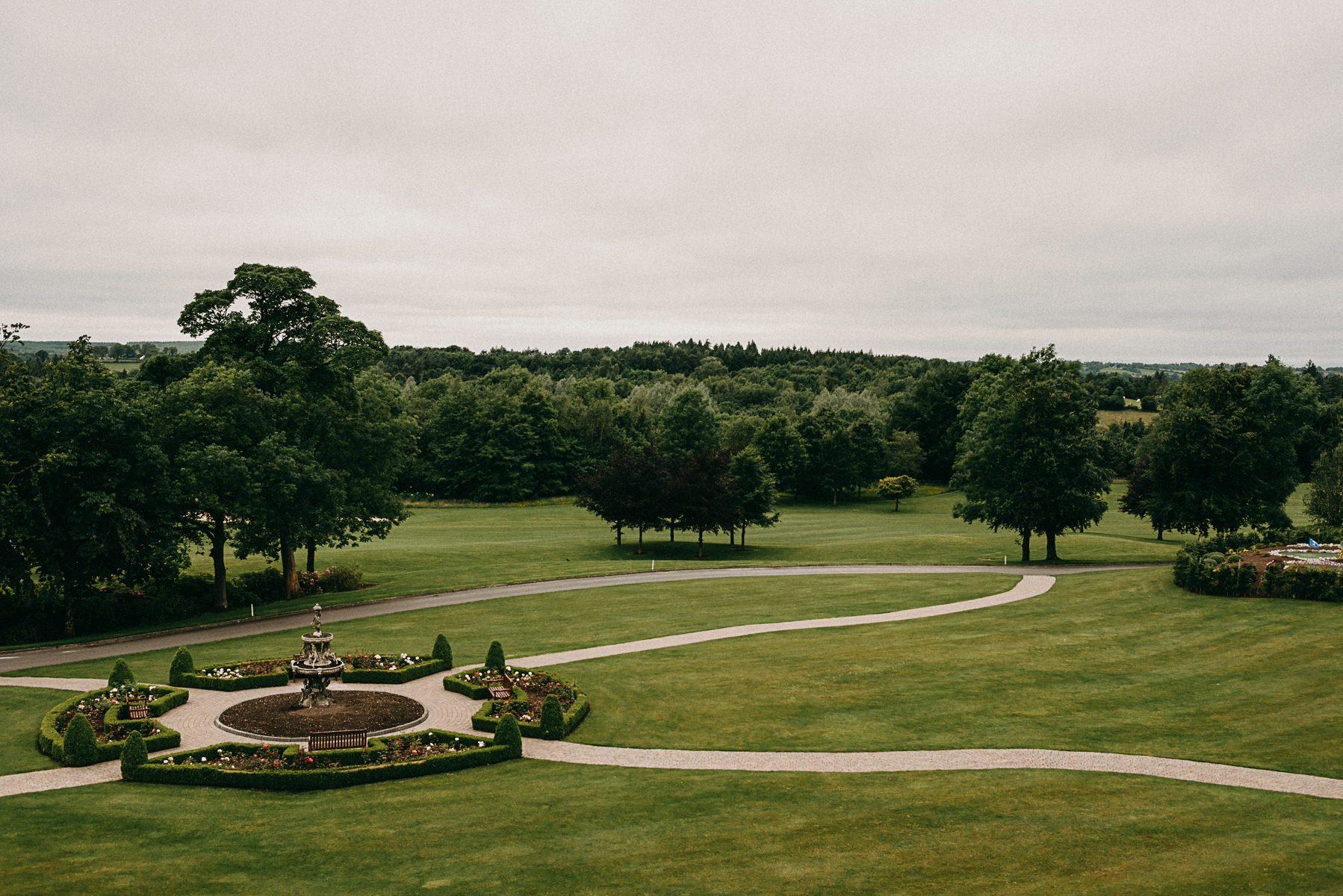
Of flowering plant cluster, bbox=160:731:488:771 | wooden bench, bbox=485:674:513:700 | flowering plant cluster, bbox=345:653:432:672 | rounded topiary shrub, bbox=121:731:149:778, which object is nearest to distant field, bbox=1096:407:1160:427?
wooden bench, bbox=485:674:513:700

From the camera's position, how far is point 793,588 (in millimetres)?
41500

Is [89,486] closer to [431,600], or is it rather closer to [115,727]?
[431,600]

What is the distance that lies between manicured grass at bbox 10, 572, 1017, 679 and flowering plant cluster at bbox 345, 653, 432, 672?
1.64 m

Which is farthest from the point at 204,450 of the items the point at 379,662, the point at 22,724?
the point at 22,724

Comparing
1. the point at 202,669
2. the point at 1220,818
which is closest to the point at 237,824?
the point at 202,669

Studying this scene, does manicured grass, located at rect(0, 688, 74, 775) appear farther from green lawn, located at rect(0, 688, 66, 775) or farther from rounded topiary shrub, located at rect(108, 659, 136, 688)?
rounded topiary shrub, located at rect(108, 659, 136, 688)

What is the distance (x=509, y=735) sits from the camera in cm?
2016

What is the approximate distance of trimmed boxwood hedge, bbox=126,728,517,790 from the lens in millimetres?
18391

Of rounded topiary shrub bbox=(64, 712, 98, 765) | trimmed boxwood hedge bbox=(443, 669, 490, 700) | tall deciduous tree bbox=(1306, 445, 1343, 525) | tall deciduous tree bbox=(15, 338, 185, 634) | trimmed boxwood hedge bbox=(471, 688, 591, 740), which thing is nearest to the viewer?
rounded topiary shrub bbox=(64, 712, 98, 765)

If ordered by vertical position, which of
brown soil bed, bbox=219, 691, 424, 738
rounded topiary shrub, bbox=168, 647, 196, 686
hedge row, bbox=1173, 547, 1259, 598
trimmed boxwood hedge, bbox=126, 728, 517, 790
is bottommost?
trimmed boxwood hedge, bbox=126, 728, 517, 790

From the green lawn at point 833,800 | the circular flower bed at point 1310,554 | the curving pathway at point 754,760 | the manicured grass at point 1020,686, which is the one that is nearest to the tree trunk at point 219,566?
the green lawn at point 833,800

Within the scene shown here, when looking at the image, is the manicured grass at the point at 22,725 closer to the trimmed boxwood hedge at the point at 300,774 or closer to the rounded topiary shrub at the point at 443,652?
the trimmed boxwood hedge at the point at 300,774

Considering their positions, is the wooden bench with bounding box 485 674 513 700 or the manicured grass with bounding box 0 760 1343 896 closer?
the manicured grass with bounding box 0 760 1343 896

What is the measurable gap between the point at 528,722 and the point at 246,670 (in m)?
10.4
